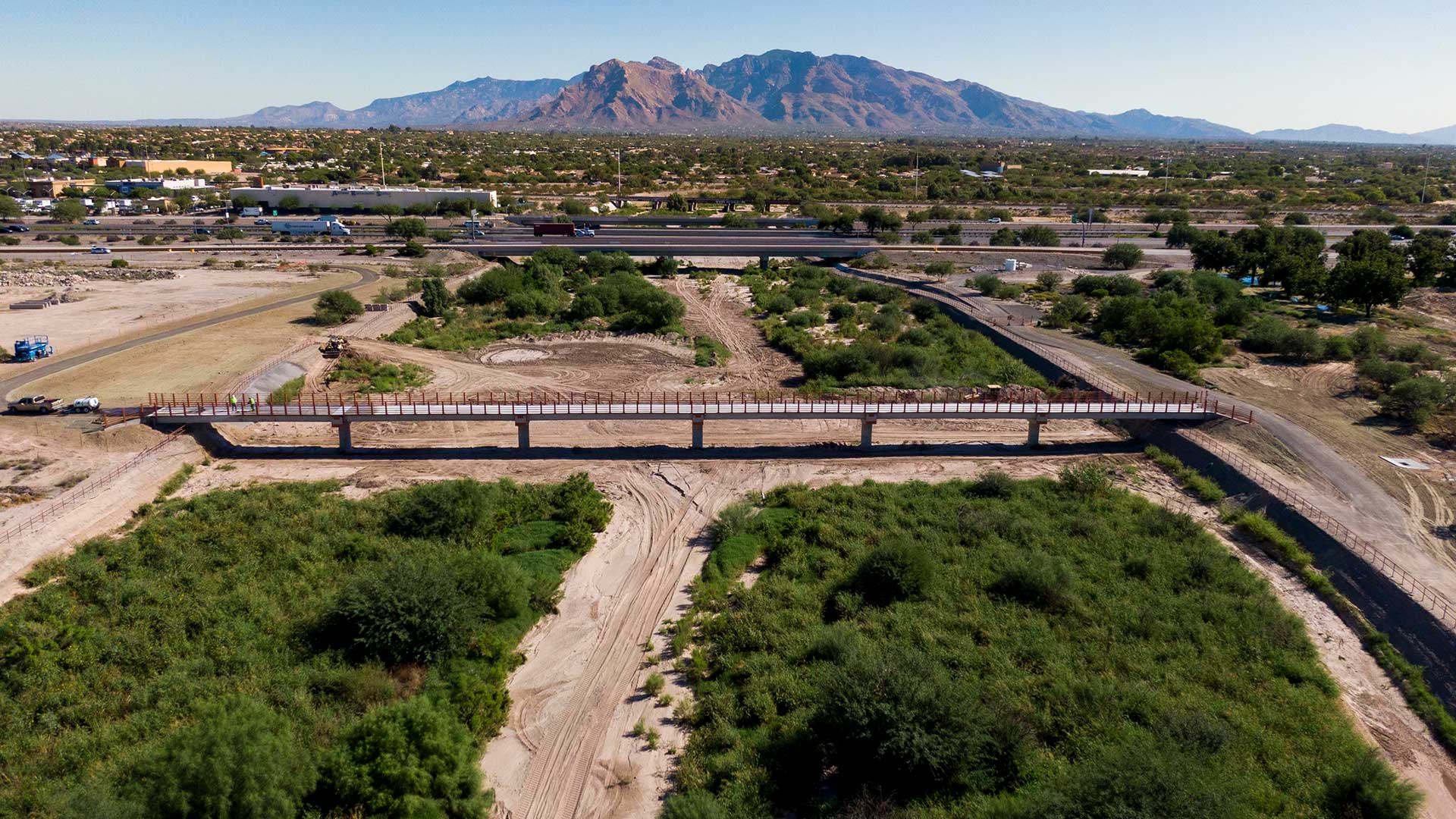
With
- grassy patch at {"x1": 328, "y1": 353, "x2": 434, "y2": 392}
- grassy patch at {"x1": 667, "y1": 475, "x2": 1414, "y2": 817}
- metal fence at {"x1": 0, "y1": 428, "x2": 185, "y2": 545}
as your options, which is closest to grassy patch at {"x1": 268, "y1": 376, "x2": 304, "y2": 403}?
grassy patch at {"x1": 328, "y1": 353, "x2": 434, "y2": 392}

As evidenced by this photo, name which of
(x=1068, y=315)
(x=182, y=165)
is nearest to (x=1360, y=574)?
(x=1068, y=315)

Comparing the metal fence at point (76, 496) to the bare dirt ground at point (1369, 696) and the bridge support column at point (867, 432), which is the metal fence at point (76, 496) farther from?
the bare dirt ground at point (1369, 696)

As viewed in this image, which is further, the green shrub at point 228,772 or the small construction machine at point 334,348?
the small construction machine at point 334,348

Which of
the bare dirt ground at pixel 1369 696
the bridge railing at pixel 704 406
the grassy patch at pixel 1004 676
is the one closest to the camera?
the grassy patch at pixel 1004 676

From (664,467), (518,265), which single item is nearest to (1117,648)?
(664,467)

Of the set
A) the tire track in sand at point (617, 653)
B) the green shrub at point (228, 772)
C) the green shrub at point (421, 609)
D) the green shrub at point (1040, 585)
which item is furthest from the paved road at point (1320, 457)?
the green shrub at point (228, 772)
